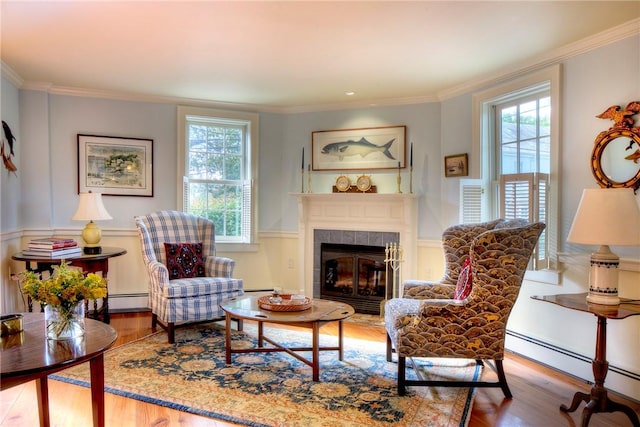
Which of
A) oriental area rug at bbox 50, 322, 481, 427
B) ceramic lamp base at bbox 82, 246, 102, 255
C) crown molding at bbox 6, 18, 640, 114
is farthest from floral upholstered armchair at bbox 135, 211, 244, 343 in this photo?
crown molding at bbox 6, 18, 640, 114

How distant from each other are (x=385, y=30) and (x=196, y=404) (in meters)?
2.55

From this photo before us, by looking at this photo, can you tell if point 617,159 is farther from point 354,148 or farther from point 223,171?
point 223,171

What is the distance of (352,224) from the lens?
455 centimetres

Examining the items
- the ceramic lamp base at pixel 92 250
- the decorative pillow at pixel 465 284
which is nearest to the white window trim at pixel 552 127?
the decorative pillow at pixel 465 284

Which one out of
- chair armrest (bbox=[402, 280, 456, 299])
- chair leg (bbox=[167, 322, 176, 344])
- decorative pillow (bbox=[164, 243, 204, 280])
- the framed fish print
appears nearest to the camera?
chair armrest (bbox=[402, 280, 456, 299])

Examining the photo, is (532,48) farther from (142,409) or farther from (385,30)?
(142,409)

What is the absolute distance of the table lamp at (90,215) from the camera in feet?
12.3

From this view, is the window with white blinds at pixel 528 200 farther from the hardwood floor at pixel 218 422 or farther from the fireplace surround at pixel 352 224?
the fireplace surround at pixel 352 224

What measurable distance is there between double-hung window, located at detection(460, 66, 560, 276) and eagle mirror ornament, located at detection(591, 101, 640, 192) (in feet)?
1.07

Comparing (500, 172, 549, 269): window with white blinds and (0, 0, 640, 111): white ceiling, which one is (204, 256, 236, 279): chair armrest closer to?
(0, 0, 640, 111): white ceiling

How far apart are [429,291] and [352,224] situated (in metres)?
1.63

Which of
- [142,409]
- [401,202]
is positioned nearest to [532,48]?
[401,202]

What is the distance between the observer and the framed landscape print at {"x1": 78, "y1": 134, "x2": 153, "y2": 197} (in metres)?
4.29

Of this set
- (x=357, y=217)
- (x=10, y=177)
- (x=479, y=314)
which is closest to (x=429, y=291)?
(x=479, y=314)
